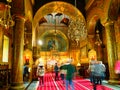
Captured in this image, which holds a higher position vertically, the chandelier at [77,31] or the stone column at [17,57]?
the chandelier at [77,31]

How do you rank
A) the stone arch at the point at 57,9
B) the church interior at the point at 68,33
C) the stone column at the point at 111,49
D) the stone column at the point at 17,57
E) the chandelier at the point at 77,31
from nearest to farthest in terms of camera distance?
the stone column at the point at 17,57 → the church interior at the point at 68,33 → the stone column at the point at 111,49 → the chandelier at the point at 77,31 → the stone arch at the point at 57,9

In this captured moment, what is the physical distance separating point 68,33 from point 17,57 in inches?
153

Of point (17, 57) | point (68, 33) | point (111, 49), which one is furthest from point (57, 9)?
point (17, 57)

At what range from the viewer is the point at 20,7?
9.38 metres

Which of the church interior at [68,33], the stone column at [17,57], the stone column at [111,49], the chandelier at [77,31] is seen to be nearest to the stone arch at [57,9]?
the church interior at [68,33]

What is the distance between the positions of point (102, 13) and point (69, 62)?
619 cm

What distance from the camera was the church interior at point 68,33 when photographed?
894 centimetres

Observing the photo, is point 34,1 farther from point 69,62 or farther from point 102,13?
point 69,62

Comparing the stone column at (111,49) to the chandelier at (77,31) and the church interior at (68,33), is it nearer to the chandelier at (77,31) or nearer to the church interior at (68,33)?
the church interior at (68,33)

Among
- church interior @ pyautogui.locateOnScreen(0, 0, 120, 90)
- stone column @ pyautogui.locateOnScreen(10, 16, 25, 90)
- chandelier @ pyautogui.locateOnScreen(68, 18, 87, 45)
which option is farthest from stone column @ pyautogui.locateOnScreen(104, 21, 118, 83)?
stone column @ pyautogui.locateOnScreen(10, 16, 25, 90)

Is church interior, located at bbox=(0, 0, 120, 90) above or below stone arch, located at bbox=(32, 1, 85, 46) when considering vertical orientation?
below

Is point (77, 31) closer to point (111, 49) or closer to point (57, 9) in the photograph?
point (111, 49)

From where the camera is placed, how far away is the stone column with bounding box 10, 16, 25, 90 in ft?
28.4

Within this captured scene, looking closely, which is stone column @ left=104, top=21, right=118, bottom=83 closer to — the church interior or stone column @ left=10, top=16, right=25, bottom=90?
the church interior
